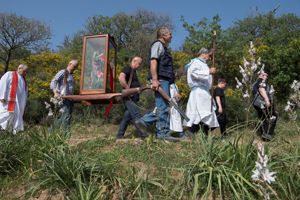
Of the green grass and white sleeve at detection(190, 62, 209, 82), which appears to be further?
white sleeve at detection(190, 62, 209, 82)

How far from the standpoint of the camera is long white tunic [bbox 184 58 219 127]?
22.1 ft

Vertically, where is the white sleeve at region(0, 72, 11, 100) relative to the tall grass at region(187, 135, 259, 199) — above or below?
above

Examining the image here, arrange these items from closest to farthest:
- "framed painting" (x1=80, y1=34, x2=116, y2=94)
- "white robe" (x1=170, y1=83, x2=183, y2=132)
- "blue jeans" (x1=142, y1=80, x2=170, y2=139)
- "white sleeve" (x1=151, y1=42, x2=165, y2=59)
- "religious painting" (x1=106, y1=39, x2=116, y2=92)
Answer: "blue jeans" (x1=142, y1=80, x2=170, y2=139) → "white sleeve" (x1=151, y1=42, x2=165, y2=59) → "white robe" (x1=170, y1=83, x2=183, y2=132) → "framed painting" (x1=80, y1=34, x2=116, y2=94) → "religious painting" (x1=106, y1=39, x2=116, y2=92)

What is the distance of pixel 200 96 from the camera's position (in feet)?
22.5

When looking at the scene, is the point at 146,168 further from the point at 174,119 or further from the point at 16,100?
the point at 16,100

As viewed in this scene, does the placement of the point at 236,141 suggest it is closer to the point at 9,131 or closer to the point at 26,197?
the point at 26,197

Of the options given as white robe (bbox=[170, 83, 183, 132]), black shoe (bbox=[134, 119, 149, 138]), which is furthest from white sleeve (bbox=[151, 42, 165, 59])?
black shoe (bbox=[134, 119, 149, 138])

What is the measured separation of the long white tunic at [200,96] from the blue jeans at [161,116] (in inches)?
20.1

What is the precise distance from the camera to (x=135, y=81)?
7.62 m

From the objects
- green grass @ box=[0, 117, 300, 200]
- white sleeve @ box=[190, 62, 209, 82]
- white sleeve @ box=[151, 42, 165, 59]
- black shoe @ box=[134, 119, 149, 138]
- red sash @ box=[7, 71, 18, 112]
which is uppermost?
white sleeve @ box=[151, 42, 165, 59]

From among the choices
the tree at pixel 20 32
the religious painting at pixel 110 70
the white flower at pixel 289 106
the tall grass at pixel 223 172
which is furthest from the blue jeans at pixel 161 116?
the tree at pixel 20 32

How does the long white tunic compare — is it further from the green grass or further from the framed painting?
the framed painting

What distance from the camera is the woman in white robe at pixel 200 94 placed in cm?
673

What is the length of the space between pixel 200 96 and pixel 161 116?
0.85 m
